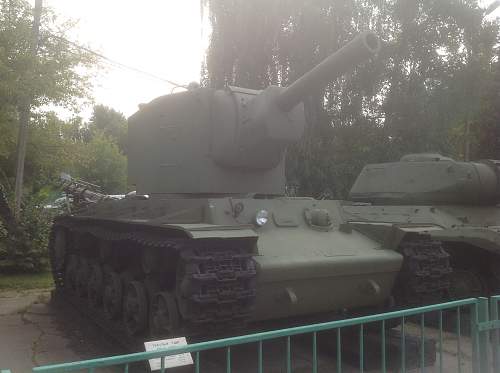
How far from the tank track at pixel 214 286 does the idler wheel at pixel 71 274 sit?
13.5 ft

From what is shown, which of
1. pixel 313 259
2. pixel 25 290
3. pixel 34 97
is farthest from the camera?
pixel 34 97

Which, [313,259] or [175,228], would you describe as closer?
[175,228]

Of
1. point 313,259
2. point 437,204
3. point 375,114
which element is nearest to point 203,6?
point 375,114

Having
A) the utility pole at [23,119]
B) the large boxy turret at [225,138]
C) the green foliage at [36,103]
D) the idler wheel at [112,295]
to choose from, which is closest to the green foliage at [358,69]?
the green foliage at [36,103]

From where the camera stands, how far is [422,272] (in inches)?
235

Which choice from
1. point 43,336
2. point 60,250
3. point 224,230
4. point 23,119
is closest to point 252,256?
point 224,230

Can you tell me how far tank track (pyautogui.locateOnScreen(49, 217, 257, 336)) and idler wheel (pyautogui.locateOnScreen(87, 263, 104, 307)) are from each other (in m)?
2.71

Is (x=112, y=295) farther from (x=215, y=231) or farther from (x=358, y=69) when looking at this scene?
(x=358, y=69)

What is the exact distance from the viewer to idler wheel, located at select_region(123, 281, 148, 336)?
597 cm

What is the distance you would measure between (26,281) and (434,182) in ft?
27.2

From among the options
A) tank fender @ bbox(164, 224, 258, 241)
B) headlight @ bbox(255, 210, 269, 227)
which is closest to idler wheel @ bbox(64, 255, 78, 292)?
headlight @ bbox(255, 210, 269, 227)

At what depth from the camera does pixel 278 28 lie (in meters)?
17.0

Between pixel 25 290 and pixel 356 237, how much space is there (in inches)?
281

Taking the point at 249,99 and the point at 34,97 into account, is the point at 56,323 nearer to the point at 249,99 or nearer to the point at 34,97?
the point at 249,99
